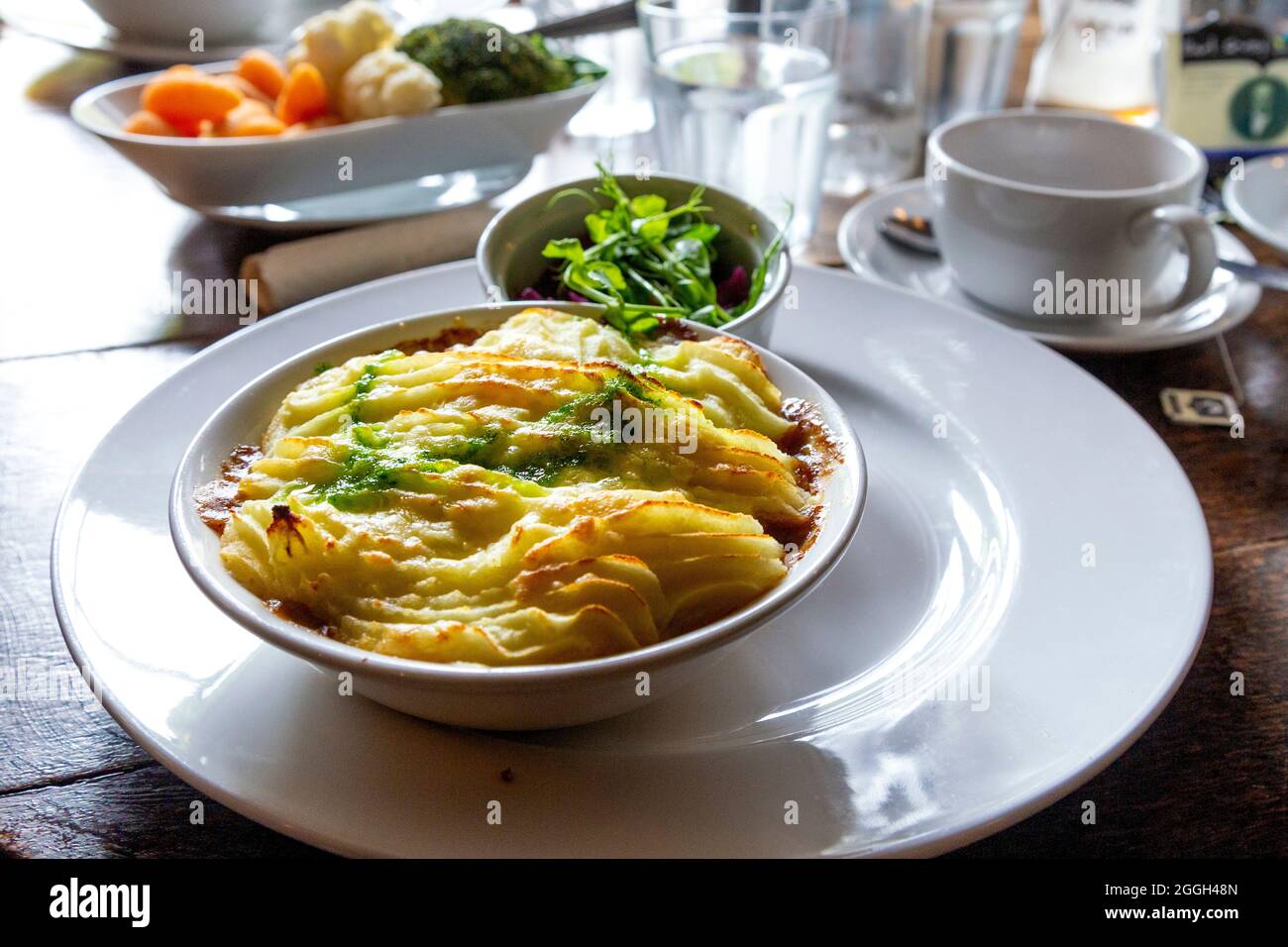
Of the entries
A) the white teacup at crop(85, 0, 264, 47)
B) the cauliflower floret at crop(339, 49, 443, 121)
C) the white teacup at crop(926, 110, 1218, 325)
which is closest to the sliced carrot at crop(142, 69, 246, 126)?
the cauliflower floret at crop(339, 49, 443, 121)

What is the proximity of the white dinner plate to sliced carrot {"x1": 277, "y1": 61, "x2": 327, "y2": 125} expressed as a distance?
907 millimetres

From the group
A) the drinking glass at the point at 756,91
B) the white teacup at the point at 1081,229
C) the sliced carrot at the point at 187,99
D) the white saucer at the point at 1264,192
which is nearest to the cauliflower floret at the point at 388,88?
the sliced carrot at the point at 187,99

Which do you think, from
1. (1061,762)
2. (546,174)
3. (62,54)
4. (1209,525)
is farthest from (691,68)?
(62,54)

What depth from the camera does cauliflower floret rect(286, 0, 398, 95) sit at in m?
2.30

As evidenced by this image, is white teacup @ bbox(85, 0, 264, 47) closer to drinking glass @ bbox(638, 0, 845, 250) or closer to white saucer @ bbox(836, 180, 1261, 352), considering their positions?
drinking glass @ bbox(638, 0, 845, 250)

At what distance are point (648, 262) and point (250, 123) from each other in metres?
0.98

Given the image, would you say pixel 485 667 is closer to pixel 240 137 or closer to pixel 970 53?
pixel 240 137

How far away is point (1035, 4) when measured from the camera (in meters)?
4.06

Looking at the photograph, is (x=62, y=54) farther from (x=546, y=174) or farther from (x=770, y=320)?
(x=770, y=320)

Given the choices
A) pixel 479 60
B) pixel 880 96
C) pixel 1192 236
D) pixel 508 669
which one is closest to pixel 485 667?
pixel 508 669

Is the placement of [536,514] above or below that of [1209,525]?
above

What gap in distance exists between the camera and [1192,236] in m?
1.72

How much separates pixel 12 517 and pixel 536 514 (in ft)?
2.63

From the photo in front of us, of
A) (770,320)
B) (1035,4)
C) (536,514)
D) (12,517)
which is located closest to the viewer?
(536,514)
